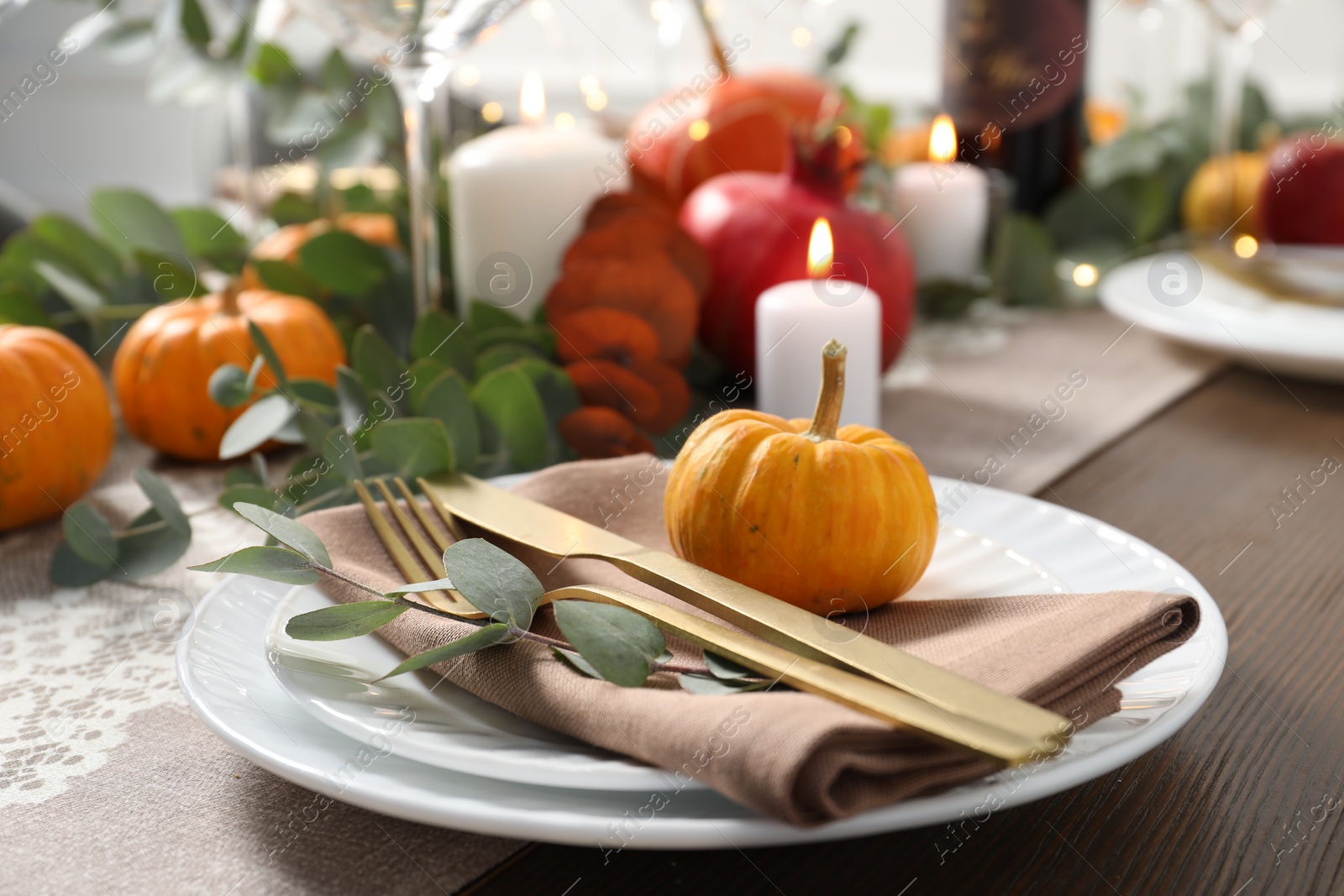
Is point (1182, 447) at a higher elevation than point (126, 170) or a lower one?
higher

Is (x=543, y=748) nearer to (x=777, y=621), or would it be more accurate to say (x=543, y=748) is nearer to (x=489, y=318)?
(x=777, y=621)

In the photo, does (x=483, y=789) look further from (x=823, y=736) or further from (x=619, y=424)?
(x=619, y=424)

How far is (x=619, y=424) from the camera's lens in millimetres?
546

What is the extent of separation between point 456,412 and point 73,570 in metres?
0.17

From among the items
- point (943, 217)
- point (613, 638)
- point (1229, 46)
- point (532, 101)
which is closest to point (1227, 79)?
point (1229, 46)

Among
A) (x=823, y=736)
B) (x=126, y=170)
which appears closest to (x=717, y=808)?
(x=823, y=736)

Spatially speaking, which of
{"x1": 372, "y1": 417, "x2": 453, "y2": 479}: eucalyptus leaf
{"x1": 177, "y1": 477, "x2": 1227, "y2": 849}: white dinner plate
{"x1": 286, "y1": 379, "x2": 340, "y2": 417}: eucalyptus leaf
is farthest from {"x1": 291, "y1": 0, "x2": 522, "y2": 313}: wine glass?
{"x1": 177, "y1": 477, "x2": 1227, "y2": 849}: white dinner plate

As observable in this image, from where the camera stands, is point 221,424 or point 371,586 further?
point 221,424

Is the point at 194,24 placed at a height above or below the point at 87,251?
above

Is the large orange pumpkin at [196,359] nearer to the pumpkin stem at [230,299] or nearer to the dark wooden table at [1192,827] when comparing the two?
the pumpkin stem at [230,299]

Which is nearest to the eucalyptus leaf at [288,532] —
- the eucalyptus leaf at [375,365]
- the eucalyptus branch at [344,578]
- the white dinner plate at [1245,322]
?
the eucalyptus branch at [344,578]

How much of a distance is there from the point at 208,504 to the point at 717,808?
37 cm

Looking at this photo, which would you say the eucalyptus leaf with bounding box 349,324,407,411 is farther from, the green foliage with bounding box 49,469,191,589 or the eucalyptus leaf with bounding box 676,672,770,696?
the eucalyptus leaf with bounding box 676,672,770,696

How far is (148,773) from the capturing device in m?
0.33
